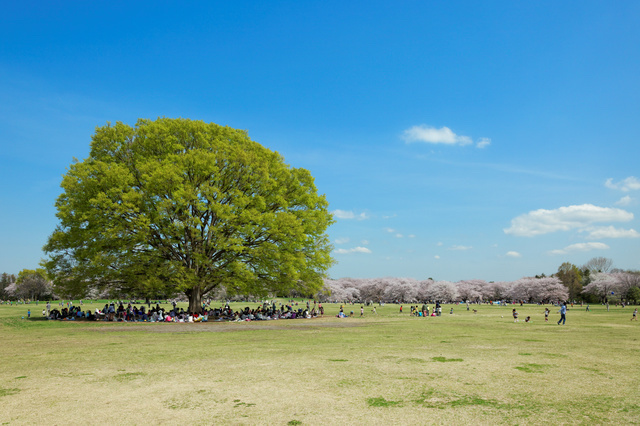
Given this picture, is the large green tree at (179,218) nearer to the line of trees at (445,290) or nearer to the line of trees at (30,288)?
the line of trees at (445,290)

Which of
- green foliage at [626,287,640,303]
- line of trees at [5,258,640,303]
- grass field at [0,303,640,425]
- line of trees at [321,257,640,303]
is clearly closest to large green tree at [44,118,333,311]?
grass field at [0,303,640,425]

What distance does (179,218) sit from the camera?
33.9m

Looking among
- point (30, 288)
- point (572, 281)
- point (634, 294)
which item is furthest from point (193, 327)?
point (572, 281)

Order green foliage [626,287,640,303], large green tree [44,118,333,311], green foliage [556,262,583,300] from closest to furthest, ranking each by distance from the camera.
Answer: large green tree [44,118,333,311] → green foliage [626,287,640,303] → green foliage [556,262,583,300]

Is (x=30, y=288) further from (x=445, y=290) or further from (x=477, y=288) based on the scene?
(x=477, y=288)

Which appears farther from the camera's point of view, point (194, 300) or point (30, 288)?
point (30, 288)

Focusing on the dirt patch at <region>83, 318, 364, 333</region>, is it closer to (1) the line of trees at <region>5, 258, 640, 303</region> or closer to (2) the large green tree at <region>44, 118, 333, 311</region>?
(2) the large green tree at <region>44, 118, 333, 311</region>

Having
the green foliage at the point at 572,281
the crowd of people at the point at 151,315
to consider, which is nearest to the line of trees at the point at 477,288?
the green foliage at the point at 572,281

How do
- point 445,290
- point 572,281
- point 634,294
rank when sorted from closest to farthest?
point 634,294, point 572,281, point 445,290

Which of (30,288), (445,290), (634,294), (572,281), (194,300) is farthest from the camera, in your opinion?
(445,290)

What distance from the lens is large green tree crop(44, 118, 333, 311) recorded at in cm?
3275

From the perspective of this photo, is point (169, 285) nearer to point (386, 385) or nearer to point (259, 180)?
point (259, 180)

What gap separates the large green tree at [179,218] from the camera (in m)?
32.8

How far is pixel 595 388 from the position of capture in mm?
10047
